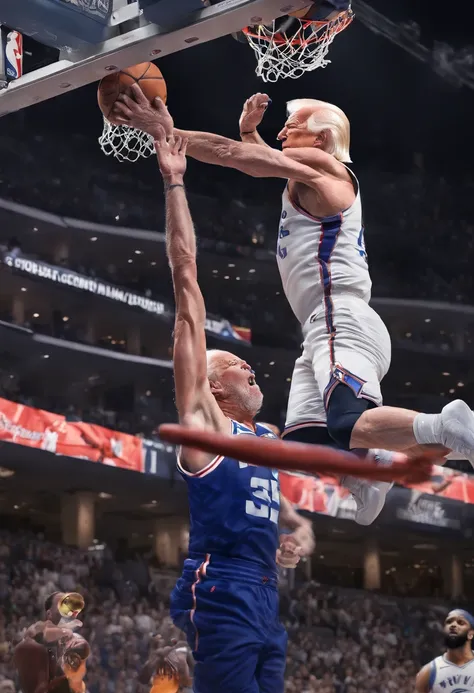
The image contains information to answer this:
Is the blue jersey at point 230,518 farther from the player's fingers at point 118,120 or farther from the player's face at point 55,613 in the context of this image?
the player's face at point 55,613

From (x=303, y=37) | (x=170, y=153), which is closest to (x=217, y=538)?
(x=170, y=153)

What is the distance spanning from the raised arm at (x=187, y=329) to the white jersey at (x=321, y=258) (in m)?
0.72

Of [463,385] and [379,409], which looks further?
[463,385]

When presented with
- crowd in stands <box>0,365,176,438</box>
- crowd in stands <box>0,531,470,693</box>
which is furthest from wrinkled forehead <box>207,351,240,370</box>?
crowd in stands <box>0,365,176,438</box>

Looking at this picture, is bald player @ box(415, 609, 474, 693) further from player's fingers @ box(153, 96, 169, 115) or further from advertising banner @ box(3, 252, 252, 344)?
advertising banner @ box(3, 252, 252, 344)

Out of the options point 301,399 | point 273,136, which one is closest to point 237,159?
point 301,399

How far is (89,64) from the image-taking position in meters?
4.50

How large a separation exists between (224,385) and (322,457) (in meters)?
2.10

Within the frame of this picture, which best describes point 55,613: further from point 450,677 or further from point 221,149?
point 221,149

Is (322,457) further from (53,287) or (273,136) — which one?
(273,136)

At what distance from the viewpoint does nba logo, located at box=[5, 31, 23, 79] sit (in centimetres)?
486

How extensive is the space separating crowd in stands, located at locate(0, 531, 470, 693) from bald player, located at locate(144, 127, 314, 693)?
32.9 feet

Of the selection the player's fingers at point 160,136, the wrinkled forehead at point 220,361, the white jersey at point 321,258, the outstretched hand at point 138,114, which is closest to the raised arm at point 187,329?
the player's fingers at point 160,136

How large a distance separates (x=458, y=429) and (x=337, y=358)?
2.65 ft
